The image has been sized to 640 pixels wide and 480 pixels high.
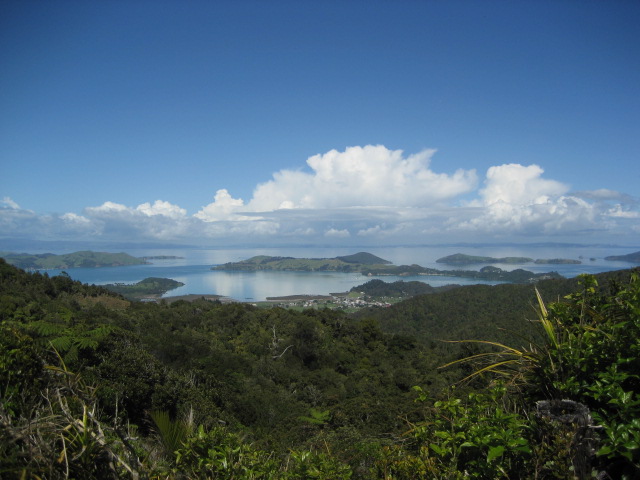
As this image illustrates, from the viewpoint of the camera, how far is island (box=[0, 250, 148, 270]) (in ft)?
215

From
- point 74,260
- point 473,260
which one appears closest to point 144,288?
point 74,260

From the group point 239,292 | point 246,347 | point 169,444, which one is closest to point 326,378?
point 246,347

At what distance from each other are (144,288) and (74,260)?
3741cm

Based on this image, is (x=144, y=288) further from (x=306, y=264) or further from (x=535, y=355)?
(x=306, y=264)

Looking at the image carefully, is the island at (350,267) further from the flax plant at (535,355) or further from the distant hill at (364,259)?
the flax plant at (535,355)

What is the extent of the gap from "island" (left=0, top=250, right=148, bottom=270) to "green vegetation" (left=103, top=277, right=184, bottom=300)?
18506 millimetres

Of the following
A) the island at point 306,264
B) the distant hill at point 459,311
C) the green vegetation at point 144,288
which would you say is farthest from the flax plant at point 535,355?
the island at point 306,264

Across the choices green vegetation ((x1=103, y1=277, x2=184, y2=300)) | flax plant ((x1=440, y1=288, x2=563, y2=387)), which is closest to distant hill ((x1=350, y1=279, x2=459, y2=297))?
green vegetation ((x1=103, y1=277, x2=184, y2=300))

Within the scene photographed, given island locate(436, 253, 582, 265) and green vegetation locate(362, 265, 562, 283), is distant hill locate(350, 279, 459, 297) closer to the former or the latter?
green vegetation locate(362, 265, 562, 283)

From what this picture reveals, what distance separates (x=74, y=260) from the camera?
81.3 meters

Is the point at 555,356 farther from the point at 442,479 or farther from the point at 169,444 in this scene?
the point at 169,444

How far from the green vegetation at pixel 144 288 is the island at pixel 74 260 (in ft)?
60.7

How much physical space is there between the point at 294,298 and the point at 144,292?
22.6 meters

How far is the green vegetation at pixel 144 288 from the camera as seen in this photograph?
49.8 meters
